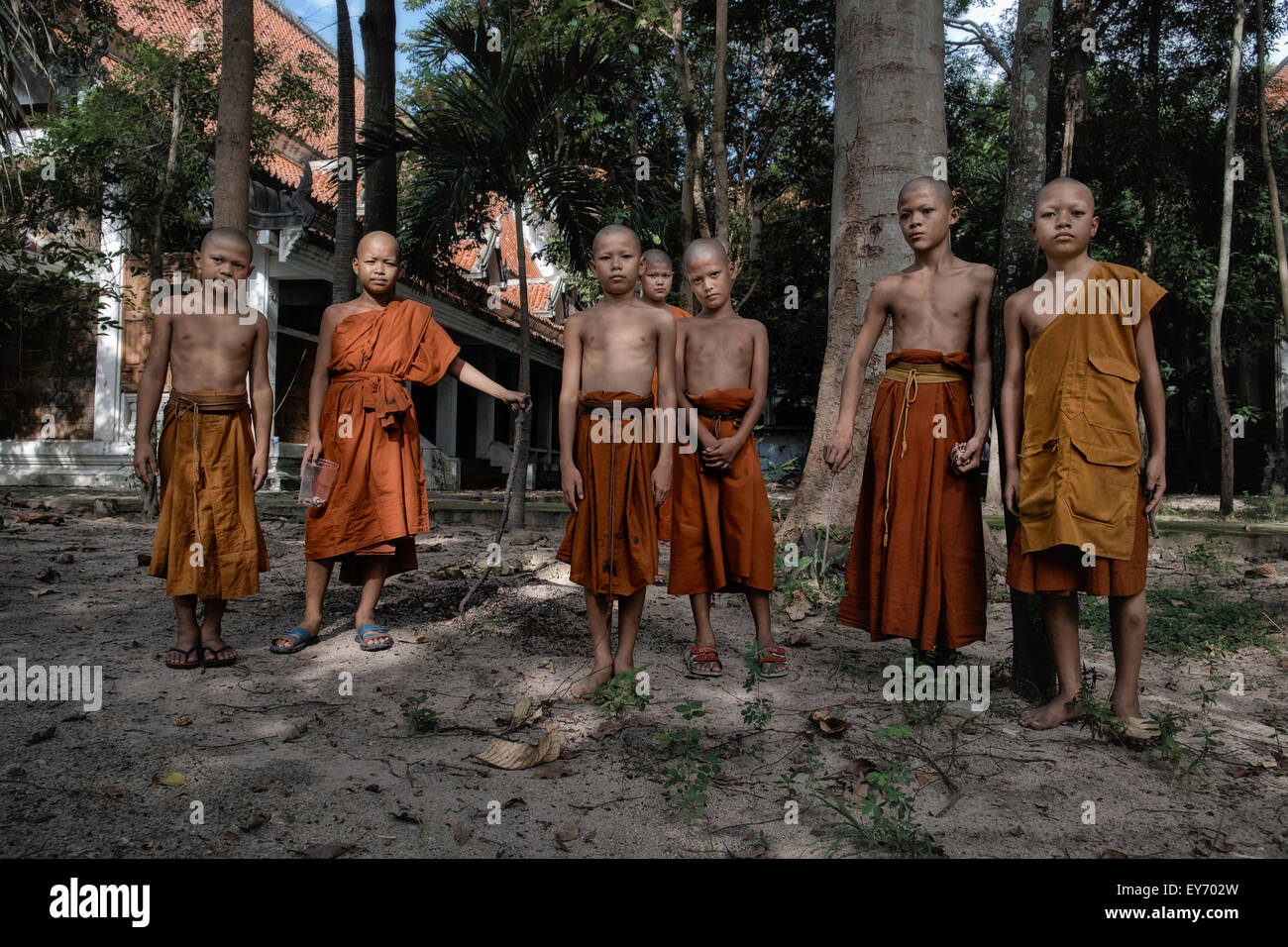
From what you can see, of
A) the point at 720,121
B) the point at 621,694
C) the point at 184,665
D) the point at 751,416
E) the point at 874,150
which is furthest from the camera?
the point at 720,121

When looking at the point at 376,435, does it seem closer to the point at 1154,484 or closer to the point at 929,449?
the point at 929,449

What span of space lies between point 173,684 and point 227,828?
1306 millimetres

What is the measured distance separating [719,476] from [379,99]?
5.08 meters

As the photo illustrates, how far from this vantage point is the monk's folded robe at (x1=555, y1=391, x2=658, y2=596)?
318 centimetres

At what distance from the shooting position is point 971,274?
3.08 m

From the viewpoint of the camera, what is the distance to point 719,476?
3547 mm

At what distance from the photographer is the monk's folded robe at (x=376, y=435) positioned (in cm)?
363

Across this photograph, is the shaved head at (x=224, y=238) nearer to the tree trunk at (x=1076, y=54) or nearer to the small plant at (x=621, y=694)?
the small plant at (x=621, y=694)

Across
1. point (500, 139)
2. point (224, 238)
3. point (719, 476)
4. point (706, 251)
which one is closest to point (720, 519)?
point (719, 476)

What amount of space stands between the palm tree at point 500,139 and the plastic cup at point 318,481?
2.85 m

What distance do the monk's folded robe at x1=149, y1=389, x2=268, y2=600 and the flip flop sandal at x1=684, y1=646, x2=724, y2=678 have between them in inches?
69.1

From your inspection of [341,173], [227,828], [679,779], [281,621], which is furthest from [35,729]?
[341,173]

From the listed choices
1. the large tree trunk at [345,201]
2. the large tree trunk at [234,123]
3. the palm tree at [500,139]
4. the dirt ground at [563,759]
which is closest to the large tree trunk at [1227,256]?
the dirt ground at [563,759]
